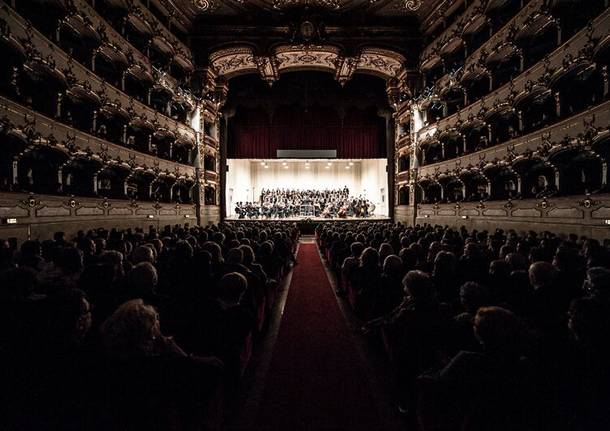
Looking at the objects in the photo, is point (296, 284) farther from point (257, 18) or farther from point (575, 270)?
point (257, 18)

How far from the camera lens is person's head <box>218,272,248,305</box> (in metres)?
3.14

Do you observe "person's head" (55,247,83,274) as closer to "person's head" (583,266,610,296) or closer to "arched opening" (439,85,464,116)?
"person's head" (583,266,610,296)

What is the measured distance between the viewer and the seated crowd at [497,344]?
1614 mm

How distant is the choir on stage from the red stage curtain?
292 cm

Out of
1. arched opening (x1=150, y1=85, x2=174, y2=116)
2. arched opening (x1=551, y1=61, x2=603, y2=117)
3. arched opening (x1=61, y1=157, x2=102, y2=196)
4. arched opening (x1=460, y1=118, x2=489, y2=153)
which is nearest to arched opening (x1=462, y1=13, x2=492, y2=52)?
arched opening (x1=460, y1=118, x2=489, y2=153)

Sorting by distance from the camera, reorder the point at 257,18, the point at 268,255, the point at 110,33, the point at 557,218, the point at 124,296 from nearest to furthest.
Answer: the point at 124,296 → the point at 268,255 → the point at 557,218 → the point at 110,33 → the point at 257,18

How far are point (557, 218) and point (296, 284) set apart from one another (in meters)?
6.60

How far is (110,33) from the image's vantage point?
12258 millimetres

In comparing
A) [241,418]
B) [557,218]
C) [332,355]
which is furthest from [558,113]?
[241,418]

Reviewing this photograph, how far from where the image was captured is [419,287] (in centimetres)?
270

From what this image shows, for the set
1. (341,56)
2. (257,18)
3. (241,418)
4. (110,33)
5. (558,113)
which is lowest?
(241,418)

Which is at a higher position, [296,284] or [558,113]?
[558,113]

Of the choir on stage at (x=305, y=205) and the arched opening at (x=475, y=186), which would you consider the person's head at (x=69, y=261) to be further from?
the choir on stage at (x=305, y=205)

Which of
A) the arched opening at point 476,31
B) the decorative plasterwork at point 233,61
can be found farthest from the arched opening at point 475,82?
the decorative plasterwork at point 233,61
